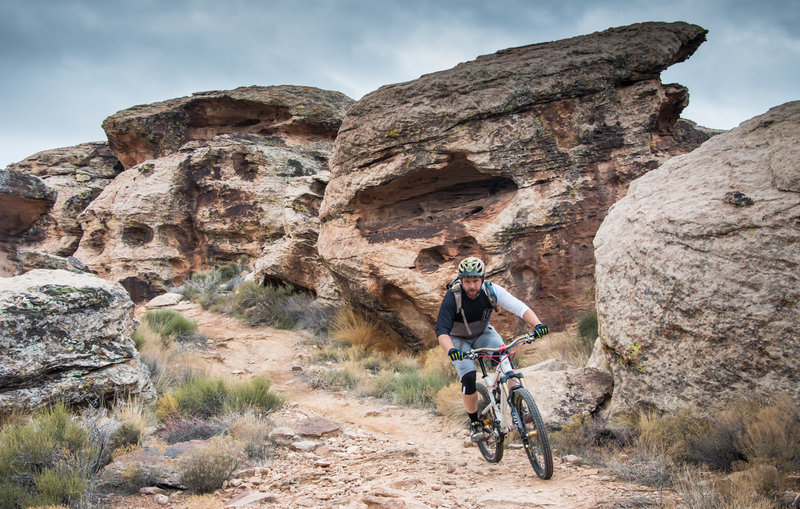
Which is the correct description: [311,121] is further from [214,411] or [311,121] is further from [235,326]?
[214,411]

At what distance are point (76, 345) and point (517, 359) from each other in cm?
581

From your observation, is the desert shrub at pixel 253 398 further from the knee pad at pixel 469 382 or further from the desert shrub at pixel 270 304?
the desert shrub at pixel 270 304

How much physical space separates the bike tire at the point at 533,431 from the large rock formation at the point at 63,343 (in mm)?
4287

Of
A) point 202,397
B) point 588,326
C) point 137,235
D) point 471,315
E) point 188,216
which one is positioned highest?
point 188,216

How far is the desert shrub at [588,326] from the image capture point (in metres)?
7.08

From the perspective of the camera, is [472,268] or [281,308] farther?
[281,308]

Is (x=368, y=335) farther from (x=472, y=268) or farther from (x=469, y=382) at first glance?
(x=472, y=268)

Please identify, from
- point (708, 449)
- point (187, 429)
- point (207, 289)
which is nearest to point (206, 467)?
point (187, 429)

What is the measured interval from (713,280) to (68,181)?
75.0ft

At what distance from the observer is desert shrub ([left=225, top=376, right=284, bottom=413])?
19.6 feet

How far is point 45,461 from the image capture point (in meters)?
3.72

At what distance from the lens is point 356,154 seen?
9211mm

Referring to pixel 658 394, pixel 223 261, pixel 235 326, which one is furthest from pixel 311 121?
pixel 658 394

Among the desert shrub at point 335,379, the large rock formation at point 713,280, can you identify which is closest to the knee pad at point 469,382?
the large rock formation at point 713,280
